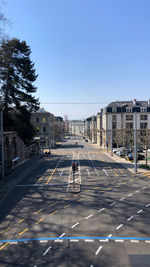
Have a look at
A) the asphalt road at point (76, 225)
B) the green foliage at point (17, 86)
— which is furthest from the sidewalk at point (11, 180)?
the green foliage at point (17, 86)

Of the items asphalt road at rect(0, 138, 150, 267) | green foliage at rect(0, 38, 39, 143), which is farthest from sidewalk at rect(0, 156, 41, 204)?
green foliage at rect(0, 38, 39, 143)

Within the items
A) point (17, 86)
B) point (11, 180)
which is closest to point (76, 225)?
point (11, 180)

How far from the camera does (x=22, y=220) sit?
13078mm

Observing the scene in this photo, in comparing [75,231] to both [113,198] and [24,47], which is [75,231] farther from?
[24,47]

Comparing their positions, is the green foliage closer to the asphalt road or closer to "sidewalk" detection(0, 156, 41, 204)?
"sidewalk" detection(0, 156, 41, 204)

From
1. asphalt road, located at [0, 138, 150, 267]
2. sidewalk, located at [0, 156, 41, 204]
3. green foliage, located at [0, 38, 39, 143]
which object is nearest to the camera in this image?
asphalt road, located at [0, 138, 150, 267]

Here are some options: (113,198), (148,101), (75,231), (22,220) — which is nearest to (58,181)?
(113,198)

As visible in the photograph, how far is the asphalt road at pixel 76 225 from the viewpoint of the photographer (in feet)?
29.5

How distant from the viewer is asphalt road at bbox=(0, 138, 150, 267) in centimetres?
898

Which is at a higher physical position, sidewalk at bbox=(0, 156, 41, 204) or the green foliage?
the green foliage

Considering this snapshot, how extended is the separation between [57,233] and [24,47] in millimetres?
40041

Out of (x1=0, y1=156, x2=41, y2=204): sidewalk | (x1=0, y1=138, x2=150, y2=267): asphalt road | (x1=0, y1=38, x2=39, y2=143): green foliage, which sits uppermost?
(x1=0, y1=38, x2=39, y2=143): green foliage

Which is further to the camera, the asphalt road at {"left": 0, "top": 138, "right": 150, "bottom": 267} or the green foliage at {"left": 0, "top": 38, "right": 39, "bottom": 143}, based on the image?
the green foliage at {"left": 0, "top": 38, "right": 39, "bottom": 143}

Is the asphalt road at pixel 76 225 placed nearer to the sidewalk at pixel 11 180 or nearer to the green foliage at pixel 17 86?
the sidewalk at pixel 11 180
